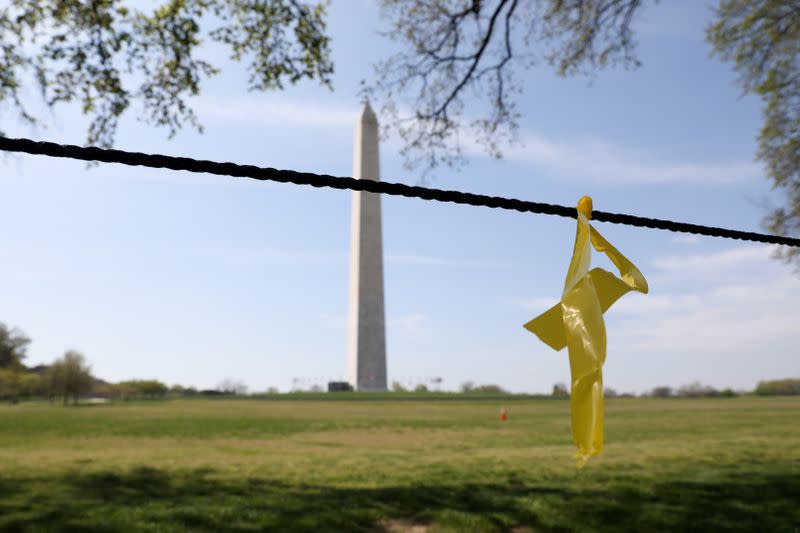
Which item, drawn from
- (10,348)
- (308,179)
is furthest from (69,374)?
(308,179)

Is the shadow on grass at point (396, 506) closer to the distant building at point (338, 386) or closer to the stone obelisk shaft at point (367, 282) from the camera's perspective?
the stone obelisk shaft at point (367, 282)

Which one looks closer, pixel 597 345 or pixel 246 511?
pixel 597 345

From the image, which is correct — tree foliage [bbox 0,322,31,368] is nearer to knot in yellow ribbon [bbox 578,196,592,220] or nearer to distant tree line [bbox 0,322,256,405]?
distant tree line [bbox 0,322,256,405]

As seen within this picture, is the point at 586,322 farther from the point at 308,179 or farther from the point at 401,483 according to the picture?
the point at 401,483

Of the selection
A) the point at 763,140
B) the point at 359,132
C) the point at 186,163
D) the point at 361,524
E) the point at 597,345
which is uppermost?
the point at 359,132

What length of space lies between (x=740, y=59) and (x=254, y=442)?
41.4ft

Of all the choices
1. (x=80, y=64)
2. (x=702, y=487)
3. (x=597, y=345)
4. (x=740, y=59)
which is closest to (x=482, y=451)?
(x=702, y=487)

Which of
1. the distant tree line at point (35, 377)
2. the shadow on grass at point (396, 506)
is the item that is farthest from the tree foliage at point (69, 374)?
the shadow on grass at point (396, 506)

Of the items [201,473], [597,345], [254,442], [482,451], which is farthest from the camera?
[254,442]

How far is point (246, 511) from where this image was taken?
6387 mm

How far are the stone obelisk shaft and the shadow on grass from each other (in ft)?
83.4

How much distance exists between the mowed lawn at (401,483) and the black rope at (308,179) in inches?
178

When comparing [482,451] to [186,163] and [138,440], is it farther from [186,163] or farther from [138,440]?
[186,163]

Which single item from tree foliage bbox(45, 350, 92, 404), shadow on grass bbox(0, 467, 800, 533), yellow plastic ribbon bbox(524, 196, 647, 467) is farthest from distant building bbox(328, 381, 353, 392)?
yellow plastic ribbon bbox(524, 196, 647, 467)
